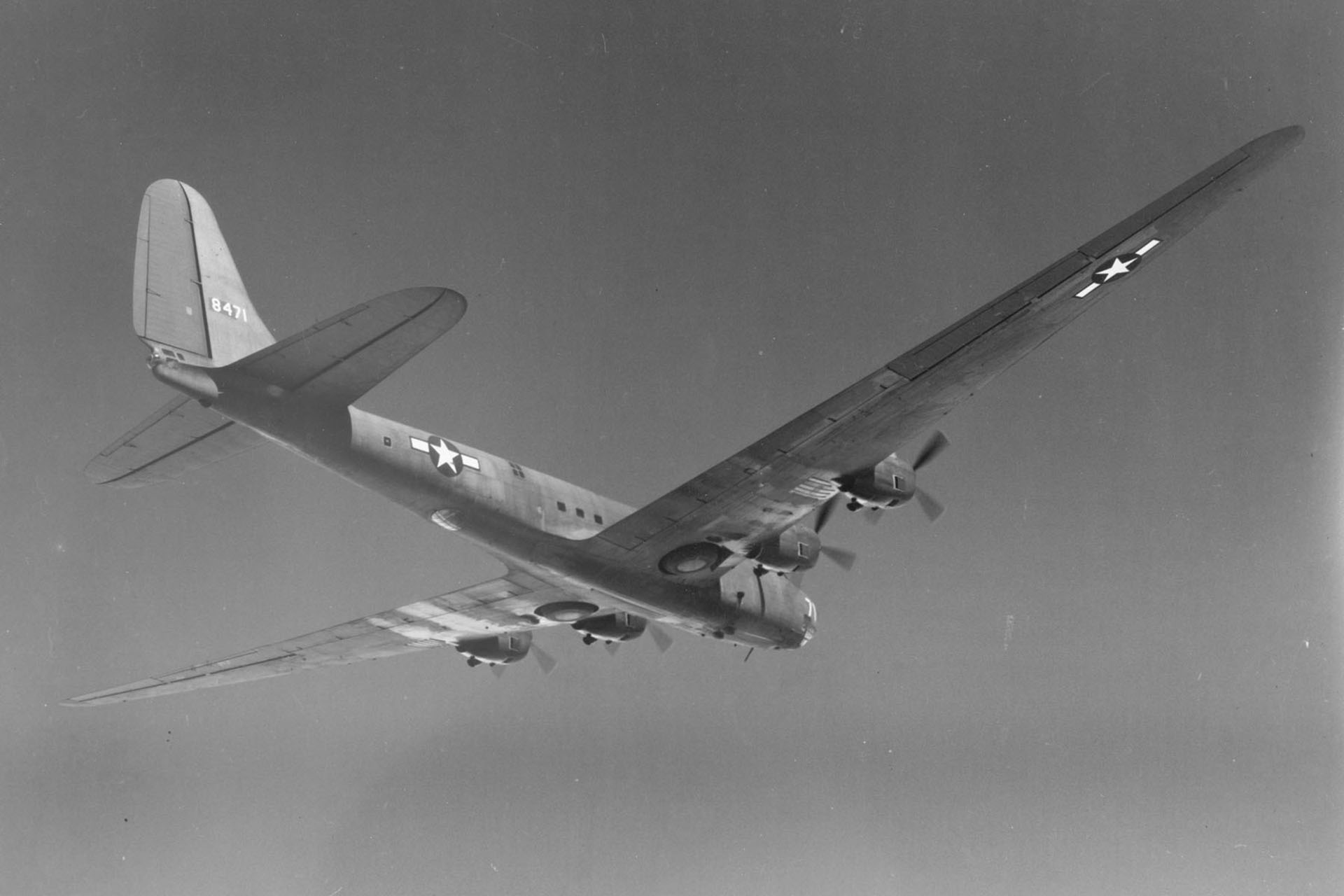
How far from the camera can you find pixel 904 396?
48.9ft

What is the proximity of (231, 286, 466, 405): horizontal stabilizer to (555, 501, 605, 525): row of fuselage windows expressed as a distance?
3975 millimetres

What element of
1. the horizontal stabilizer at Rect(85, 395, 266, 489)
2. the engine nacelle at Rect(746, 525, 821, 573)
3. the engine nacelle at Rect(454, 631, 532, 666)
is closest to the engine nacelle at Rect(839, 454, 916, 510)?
the engine nacelle at Rect(746, 525, 821, 573)

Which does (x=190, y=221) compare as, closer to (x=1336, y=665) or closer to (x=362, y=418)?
(x=362, y=418)

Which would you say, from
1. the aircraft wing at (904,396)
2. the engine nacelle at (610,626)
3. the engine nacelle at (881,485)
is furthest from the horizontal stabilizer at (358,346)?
the engine nacelle at (610,626)

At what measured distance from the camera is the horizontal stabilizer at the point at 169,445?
15.0 m

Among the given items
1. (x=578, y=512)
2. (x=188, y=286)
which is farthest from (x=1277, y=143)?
(x=188, y=286)

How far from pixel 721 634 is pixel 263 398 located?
28.5 ft

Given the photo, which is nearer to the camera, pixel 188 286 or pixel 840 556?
pixel 188 286

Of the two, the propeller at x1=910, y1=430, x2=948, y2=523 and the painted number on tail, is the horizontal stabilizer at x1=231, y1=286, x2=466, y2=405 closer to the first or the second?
the painted number on tail

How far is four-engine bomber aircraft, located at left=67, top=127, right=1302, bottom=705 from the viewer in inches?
533

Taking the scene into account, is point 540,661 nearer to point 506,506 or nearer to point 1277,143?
point 506,506

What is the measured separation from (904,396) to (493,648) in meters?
10.3

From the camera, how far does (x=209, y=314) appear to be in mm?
14969

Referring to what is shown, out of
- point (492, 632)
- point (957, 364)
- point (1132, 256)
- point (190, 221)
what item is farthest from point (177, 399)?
point (1132, 256)
